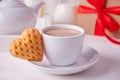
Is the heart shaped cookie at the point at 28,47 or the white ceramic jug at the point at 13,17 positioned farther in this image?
the white ceramic jug at the point at 13,17

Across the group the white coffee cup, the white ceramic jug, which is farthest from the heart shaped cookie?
the white ceramic jug

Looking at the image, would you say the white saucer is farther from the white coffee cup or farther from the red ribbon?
the red ribbon

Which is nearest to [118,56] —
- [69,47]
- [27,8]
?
[69,47]

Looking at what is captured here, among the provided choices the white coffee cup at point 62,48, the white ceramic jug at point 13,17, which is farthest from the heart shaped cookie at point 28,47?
the white ceramic jug at point 13,17

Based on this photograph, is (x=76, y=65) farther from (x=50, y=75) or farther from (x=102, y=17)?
(x=102, y=17)

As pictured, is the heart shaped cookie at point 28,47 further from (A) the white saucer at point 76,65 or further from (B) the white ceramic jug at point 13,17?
(B) the white ceramic jug at point 13,17
